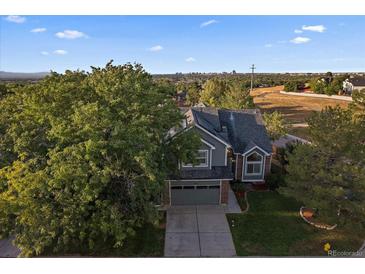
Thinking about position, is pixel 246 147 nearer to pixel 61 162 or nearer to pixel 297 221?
pixel 297 221

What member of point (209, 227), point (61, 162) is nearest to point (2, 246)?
point (61, 162)

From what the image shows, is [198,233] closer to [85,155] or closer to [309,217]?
[309,217]

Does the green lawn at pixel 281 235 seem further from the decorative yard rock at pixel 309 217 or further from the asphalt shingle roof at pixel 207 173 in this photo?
the asphalt shingle roof at pixel 207 173

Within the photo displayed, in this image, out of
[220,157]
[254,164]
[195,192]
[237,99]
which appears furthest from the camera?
[237,99]

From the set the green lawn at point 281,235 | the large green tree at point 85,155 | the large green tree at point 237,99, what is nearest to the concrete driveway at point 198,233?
the green lawn at point 281,235

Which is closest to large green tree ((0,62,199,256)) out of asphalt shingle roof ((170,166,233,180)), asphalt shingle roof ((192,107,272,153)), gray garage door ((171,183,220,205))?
asphalt shingle roof ((170,166,233,180))

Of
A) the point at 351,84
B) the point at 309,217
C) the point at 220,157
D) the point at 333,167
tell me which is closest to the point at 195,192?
the point at 220,157
